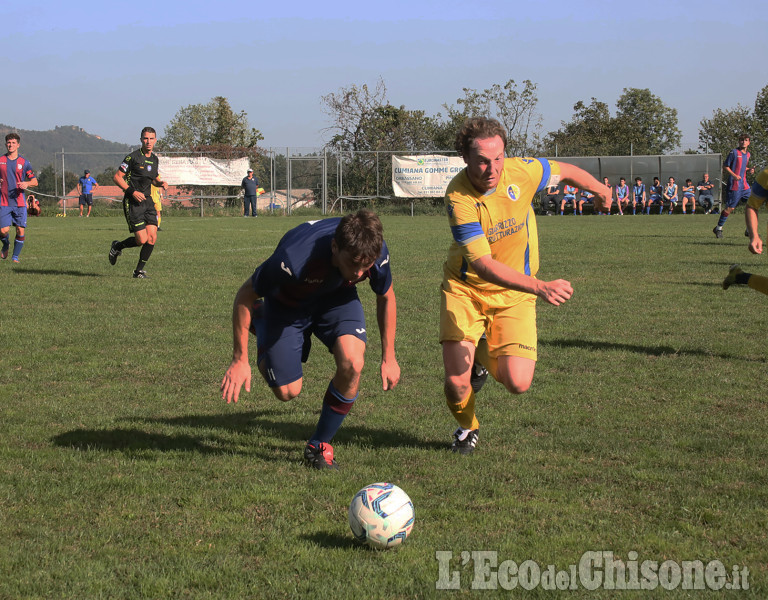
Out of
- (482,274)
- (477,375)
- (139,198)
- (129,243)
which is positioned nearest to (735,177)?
(139,198)

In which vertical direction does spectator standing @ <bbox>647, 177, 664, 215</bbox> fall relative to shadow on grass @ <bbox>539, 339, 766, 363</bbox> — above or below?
above

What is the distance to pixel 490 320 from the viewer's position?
17.4ft

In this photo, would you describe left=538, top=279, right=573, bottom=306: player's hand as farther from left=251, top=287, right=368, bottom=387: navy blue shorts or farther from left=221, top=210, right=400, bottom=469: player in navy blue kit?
left=251, top=287, right=368, bottom=387: navy blue shorts

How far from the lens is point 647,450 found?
16.8ft

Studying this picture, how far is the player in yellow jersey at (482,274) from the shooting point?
16.2 ft

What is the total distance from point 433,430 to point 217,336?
3864 mm

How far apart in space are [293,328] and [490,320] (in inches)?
48.3

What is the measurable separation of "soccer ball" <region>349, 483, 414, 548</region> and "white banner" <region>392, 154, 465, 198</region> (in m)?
34.1

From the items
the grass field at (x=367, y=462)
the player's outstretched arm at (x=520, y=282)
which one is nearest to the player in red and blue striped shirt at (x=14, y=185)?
the grass field at (x=367, y=462)

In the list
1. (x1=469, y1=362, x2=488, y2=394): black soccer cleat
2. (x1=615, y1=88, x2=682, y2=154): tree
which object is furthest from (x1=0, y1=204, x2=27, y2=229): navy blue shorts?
(x1=615, y1=88, x2=682, y2=154): tree

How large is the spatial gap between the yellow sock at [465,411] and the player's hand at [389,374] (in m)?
0.48

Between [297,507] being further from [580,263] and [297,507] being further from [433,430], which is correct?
[580,263]

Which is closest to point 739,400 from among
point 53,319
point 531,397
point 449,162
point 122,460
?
point 531,397

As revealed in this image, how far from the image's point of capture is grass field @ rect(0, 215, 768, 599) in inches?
143
